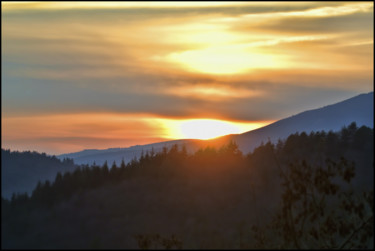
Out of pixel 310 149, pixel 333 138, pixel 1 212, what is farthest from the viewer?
pixel 333 138

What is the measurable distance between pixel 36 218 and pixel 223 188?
3300 inches

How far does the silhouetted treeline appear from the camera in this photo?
100500 millimetres

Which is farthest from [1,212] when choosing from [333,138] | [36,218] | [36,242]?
[333,138]

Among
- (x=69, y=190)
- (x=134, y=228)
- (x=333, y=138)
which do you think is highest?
(x=333, y=138)

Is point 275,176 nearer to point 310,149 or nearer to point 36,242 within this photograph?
point 310,149

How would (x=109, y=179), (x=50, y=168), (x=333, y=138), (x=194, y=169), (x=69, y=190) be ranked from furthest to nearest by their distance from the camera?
(x=50, y=168)
(x=194, y=169)
(x=333, y=138)
(x=109, y=179)
(x=69, y=190)

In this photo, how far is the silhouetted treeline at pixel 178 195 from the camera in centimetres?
10050

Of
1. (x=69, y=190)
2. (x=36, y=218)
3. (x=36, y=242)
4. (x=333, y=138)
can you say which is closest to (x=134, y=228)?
(x=69, y=190)

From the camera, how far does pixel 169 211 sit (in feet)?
449

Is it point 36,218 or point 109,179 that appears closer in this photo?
point 36,218

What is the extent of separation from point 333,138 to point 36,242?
101 metres

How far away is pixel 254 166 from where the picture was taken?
532ft

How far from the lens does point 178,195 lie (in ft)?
493

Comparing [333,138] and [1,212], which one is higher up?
[333,138]
